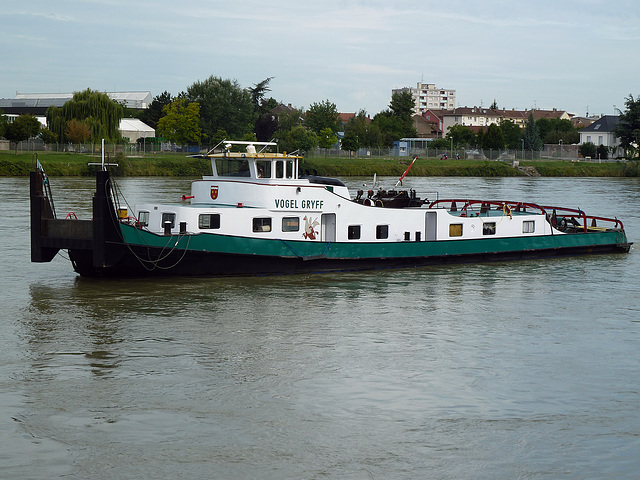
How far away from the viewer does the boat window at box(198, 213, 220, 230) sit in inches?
986

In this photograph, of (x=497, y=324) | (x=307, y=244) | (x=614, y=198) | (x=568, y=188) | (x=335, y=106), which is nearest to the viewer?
(x=497, y=324)

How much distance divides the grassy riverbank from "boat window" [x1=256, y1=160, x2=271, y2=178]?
142ft

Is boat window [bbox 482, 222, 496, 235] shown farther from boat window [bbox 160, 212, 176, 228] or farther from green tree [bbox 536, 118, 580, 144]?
green tree [bbox 536, 118, 580, 144]

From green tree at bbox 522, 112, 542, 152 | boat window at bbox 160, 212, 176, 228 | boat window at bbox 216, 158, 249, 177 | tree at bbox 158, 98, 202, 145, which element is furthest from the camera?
green tree at bbox 522, 112, 542, 152

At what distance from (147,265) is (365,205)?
291 inches

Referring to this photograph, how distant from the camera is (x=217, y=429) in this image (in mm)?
13383

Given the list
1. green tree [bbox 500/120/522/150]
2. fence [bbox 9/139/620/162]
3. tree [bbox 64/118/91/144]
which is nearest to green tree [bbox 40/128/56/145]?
fence [bbox 9/139/620/162]

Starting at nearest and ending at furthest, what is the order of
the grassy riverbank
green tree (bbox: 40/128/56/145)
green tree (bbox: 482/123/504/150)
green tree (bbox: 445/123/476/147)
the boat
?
the boat < the grassy riverbank < green tree (bbox: 40/128/56/145) < green tree (bbox: 482/123/504/150) < green tree (bbox: 445/123/476/147)

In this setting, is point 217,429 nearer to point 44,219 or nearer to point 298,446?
point 298,446

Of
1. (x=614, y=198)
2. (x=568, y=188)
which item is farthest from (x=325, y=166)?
(x=614, y=198)

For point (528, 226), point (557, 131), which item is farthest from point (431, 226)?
point (557, 131)

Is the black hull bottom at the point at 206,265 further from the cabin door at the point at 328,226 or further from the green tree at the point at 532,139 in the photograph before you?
the green tree at the point at 532,139

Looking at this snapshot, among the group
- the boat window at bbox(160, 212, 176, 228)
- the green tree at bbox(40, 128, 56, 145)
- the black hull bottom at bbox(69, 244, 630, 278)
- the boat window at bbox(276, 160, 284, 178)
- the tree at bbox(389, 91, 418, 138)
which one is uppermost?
the tree at bbox(389, 91, 418, 138)

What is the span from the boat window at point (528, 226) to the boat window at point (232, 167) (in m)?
10.7
